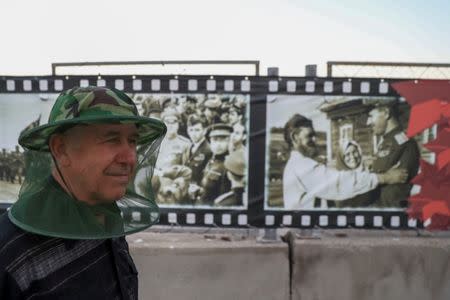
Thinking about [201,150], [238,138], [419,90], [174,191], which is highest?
[419,90]

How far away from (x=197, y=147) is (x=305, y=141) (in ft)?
3.16

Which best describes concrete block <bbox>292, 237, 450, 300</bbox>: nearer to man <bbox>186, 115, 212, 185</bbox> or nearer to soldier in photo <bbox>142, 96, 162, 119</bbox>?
man <bbox>186, 115, 212, 185</bbox>

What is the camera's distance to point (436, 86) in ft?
12.2

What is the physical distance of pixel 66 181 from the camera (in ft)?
4.29

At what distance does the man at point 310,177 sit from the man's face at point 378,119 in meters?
0.38

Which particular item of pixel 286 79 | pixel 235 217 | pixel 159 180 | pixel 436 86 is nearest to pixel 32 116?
pixel 159 180

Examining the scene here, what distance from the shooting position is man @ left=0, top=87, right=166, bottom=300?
119 cm

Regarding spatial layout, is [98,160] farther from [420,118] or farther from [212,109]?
[420,118]

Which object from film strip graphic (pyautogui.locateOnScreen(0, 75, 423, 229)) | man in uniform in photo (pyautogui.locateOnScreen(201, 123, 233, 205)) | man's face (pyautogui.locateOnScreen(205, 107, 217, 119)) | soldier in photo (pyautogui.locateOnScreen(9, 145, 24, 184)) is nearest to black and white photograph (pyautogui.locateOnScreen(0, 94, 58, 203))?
soldier in photo (pyautogui.locateOnScreen(9, 145, 24, 184))

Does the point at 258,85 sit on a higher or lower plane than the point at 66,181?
higher

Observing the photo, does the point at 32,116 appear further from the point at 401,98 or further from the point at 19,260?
the point at 401,98

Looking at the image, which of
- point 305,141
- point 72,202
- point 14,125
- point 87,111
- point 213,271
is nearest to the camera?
point 87,111

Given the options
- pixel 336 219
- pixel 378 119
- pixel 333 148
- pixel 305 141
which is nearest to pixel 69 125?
pixel 305 141

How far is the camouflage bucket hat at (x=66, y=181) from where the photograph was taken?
1.22m
